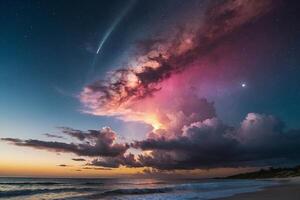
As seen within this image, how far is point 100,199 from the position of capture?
34.9 meters

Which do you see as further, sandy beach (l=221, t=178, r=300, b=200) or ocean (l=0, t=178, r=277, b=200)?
ocean (l=0, t=178, r=277, b=200)

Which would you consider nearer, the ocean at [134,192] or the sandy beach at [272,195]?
the sandy beach at [272,195]

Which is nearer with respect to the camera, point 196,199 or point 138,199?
point 196,199

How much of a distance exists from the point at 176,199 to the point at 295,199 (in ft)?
34.3

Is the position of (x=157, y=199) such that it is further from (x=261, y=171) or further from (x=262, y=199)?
(x=261, y=171)

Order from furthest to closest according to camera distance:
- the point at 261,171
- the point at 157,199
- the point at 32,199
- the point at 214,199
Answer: the point at 261,171 < the point at 32,199 < the point at 157,199 < the point at 214,199

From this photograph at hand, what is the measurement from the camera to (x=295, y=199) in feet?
89.9

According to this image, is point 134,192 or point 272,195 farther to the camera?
point 134,192

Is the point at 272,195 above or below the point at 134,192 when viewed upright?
below

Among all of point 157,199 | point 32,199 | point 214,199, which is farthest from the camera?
point 32,199

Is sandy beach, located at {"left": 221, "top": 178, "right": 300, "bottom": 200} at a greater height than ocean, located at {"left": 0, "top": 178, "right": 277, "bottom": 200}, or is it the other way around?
ocean, located at {"left": 0, "top": 178, "right": 277, "bottom": 200}

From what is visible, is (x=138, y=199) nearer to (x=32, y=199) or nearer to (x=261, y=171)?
(x=32, y=199)

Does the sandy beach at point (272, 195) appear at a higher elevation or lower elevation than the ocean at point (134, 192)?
lower

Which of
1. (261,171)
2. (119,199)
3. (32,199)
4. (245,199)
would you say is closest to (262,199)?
(245,199)
